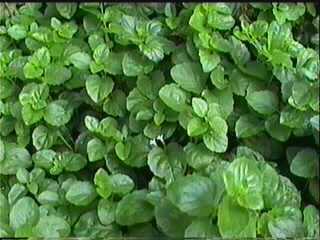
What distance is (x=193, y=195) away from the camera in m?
1.16

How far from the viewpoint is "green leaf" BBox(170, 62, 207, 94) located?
147 centimetres

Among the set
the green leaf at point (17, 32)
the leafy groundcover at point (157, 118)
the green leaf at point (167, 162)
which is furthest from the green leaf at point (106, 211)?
the green leaf at point (17, 32)

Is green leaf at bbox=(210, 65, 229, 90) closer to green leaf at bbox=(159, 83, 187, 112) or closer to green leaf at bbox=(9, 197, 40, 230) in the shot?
green leaf at bbox=(159, 83, 187, 112)

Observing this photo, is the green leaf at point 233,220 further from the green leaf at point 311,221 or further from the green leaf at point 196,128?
the green leaf at point 196,128

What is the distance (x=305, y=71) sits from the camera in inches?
56.7

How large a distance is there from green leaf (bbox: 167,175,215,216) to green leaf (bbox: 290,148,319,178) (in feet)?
0.85

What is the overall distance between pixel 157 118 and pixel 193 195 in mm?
322

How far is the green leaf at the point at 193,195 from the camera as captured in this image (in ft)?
3.77

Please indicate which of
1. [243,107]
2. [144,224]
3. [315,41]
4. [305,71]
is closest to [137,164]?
[144,224]

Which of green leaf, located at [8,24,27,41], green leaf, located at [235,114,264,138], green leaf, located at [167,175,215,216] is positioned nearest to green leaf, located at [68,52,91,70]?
green leaf, located at [8,24,27,41]

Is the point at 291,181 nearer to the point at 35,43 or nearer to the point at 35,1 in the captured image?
the point at 35,43

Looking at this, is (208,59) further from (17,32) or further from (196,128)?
(17,32)

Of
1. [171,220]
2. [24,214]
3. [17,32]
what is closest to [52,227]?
[24,214]

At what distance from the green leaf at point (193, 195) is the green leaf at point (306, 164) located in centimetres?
26
